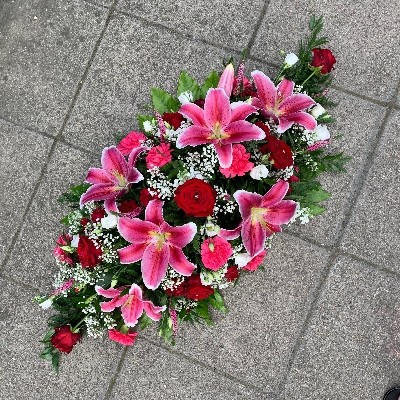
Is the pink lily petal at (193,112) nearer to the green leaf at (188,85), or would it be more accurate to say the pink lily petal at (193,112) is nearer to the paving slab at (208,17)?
the green leaf at (188,85)

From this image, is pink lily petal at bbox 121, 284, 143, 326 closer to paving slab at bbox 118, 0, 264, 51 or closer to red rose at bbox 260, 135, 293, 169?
red rose at bbox 260, 135, 293, 169

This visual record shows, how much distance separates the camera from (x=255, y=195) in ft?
7.81

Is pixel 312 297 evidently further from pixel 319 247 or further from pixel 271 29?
pixel 271 29

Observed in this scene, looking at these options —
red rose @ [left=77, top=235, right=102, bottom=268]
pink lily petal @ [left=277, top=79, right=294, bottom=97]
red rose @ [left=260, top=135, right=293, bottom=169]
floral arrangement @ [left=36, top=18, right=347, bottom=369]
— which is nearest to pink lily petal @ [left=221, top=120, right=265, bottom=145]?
floral arrangement @ [left=36, top=18, right=347, bottom=369]

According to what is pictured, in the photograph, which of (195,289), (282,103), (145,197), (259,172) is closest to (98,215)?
(145,197)

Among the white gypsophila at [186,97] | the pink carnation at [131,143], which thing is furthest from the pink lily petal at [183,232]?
the white gypsophila at [186,97]

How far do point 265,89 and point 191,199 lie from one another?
2.11 ft

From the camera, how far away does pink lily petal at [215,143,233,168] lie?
2.42m

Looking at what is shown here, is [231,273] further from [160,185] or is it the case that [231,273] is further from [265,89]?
[265,89]

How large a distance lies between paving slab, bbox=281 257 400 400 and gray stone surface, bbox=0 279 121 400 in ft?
3.33

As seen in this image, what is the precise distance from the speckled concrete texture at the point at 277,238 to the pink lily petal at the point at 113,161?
0.74 meters

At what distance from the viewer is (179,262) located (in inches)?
96.1

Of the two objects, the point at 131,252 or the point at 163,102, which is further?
the point at 163,102

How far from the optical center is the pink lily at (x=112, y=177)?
2506 millimetres
